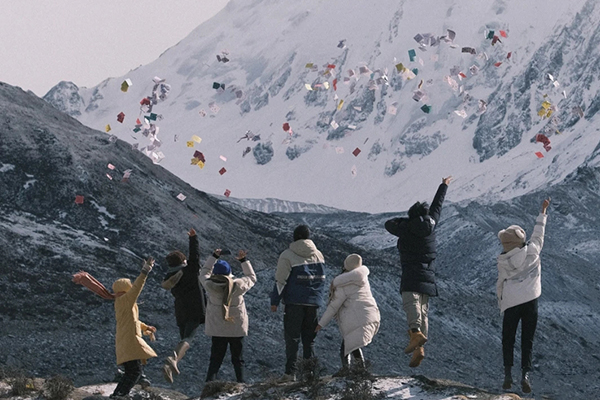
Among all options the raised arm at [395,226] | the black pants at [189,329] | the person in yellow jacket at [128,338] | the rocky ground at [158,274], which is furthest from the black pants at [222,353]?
the rocky ground at [158,274]

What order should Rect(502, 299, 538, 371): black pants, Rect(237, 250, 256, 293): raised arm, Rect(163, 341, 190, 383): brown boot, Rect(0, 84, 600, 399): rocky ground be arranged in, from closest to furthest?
Rect(502, 299, 538, 371): black pants < Rect(163, 341, 190, 383): brown boot < Rect(237, 250, 256, 293): raised arm < Rect(0, 84, 600, 399): rocky ground

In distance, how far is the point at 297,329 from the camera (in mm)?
12195

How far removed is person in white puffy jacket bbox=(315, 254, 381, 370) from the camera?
11383mm

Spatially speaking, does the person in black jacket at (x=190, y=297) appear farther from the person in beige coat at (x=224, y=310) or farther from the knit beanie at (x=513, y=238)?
the knit beanie at (x=513, y=238)

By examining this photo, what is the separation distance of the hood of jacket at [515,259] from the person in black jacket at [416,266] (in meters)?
0.84

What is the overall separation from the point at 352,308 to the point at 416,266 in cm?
84

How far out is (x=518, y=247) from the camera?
1123 centimetres

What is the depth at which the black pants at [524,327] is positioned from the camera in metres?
11.3

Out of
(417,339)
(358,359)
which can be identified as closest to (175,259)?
(358,359)

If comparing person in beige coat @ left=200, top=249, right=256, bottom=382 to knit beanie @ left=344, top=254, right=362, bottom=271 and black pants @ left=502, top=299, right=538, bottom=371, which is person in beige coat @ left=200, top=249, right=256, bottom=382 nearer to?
knit beanie @ left=344, top=254, right=362, bottom=271

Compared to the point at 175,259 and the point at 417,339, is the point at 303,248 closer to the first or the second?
the point at 175,259

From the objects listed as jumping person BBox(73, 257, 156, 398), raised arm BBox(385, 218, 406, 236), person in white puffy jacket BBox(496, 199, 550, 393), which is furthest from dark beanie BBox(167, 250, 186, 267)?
person in white puffy jacket BBox(496, 199, 550, 393)

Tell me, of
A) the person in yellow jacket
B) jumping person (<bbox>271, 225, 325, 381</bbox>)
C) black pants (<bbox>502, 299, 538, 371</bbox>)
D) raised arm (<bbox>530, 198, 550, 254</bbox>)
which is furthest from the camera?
jumping person (<bbox>271, 225, 325, 381</bbox>)

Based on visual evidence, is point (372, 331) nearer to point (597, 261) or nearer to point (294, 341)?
point (294, 341)
